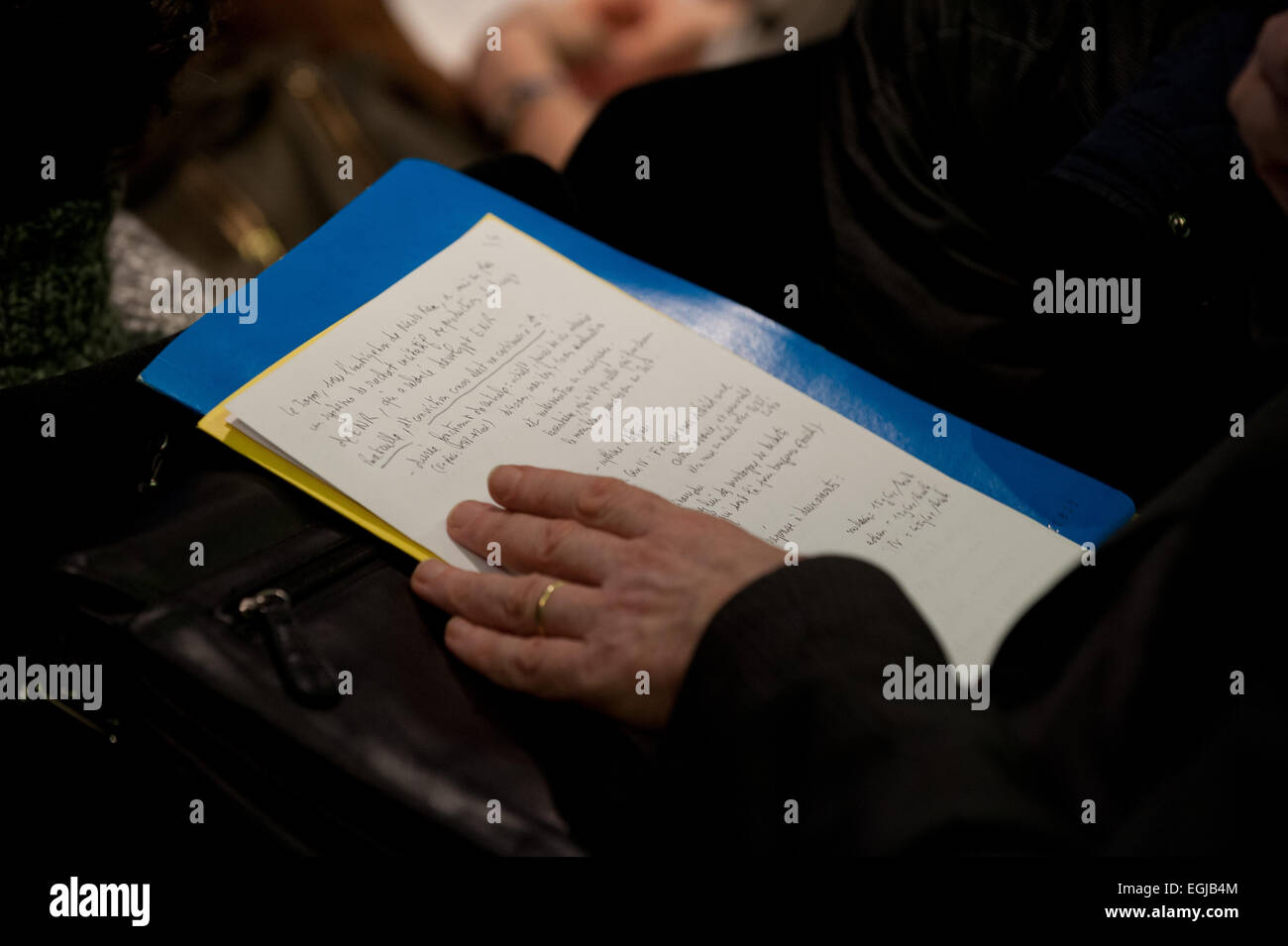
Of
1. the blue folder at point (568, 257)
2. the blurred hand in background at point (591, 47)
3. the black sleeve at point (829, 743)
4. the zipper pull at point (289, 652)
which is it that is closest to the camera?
the black sleeve at point (829, 743)

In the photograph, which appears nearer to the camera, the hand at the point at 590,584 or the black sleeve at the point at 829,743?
the black sleeve at the point at 829,743

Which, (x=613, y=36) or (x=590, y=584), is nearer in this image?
(x=590, y=584)

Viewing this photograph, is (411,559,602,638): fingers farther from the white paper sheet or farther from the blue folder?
the blue folder

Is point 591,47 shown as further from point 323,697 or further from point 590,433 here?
point 323,697

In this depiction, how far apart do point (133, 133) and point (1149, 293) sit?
756 millimetres

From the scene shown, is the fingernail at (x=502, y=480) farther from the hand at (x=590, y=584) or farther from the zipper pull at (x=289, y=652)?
the zipper pull at (x=289, y=652)

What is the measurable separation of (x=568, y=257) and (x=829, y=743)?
42cm

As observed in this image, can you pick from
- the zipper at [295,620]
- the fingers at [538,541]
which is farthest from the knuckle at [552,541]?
the zipper at [295,620]

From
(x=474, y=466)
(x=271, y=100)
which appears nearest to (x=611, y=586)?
(x=474, y=466)

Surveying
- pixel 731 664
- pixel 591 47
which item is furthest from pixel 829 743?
pixel 591 47

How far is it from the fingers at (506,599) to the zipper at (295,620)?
5cm

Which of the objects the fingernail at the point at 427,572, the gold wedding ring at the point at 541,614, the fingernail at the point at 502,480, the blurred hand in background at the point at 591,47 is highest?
the blurred hand in background at the point at 591,47

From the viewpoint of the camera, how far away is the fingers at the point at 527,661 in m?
0.50

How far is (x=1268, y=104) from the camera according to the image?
0.47 meters
